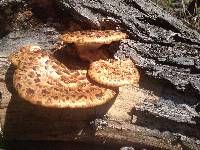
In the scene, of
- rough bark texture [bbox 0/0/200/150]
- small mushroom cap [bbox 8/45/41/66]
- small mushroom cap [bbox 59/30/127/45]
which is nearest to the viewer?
small mushroom cap [bbox 59/30/127/45]

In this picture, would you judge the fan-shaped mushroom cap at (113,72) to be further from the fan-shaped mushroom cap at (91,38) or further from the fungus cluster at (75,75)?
the fan-shaped mushroom cap at (91,38)

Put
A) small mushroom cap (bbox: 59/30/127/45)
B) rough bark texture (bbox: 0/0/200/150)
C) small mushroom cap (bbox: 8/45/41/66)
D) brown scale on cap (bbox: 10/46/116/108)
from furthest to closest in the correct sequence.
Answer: rough bark texture (bbox: 0/0/200/150) < small mushroom cap (bbox: 8/45/41/66) < small mushroom cap (bbox: 59/30/127/45) < brown scale on cap (bbox: 10/46/116/108)

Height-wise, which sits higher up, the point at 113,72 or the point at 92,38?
the point at 92,38

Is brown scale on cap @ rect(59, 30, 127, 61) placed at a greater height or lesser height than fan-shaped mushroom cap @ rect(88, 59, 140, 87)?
greater

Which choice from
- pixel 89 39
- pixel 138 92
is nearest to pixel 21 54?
pixel 89 39

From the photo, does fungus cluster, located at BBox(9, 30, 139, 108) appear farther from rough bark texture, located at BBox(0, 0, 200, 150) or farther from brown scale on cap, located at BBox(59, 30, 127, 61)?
rough bark texture, located at BBox(0, 0, 200, 150)

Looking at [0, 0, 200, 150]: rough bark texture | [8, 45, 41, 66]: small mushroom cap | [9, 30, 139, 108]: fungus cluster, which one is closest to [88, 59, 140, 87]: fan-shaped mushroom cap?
[9, 30, 139, 108]: fungus cluster

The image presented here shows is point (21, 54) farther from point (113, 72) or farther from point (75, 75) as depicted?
point (113, 72)

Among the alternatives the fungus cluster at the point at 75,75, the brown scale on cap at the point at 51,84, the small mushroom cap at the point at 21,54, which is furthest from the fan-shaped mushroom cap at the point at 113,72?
the small mushroom cap at the point at 21,54

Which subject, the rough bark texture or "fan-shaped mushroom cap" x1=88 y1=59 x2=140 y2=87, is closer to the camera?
"fan-shaped mushroom cap" x1=88 y1=59 x2=140 y2=87
